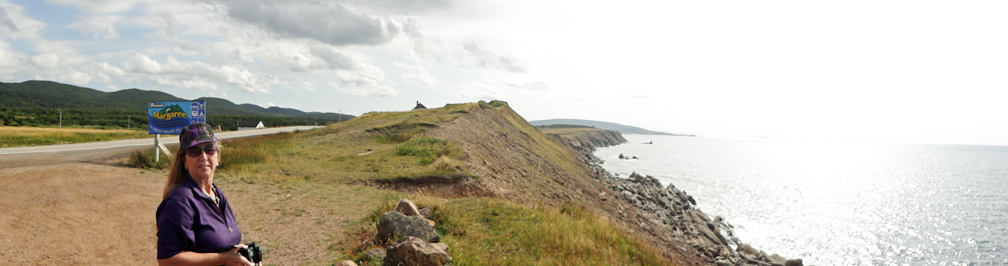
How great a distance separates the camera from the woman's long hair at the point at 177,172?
3.20 m

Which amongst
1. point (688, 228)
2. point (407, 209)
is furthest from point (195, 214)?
point (688, 228)

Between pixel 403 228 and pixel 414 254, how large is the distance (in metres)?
1.52

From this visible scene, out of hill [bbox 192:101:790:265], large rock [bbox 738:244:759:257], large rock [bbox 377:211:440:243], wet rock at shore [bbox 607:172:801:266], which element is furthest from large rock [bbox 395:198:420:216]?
large rock [bbox 738:244:759:257]

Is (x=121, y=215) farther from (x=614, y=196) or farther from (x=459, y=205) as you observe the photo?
(x=614, y=196)

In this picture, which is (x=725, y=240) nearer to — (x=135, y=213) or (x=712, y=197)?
(x=712, y=197)

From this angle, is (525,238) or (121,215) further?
(525,238)

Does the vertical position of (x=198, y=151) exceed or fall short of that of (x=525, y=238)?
it exceeds it

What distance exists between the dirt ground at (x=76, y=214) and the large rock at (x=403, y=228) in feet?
13.5

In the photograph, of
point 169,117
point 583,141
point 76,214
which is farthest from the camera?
point 583,141

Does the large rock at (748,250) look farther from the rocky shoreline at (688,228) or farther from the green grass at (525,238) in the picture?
the green grass at (525,238)

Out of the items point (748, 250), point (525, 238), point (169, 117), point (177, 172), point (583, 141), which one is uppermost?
point (169, 117)

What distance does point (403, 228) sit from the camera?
918 cm

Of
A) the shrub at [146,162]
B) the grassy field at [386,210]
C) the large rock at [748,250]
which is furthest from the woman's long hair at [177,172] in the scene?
the large rock at [748,250]

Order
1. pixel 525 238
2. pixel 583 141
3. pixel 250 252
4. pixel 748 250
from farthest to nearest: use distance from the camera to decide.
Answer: pixel 583 141, pixel 748 250, pixel 525 238, pixel 250 252
